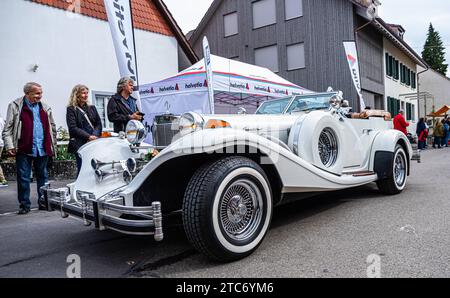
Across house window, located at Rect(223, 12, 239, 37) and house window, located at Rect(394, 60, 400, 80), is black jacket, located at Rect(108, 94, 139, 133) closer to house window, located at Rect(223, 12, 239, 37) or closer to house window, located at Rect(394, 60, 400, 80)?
house window, located at Rect(223, 12, 239, 37)

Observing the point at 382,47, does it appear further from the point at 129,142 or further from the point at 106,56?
the point at 129,142

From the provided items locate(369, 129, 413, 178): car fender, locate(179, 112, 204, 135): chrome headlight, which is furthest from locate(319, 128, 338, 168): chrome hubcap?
locate(179, 112, 204, 135): chrome headlight

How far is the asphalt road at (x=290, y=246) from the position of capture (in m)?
2.44

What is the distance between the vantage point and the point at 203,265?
2547mm

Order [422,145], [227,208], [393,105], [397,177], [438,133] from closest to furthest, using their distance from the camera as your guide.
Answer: [227,208] < [397,177] < [422,145] < [438,133] < [393,105]

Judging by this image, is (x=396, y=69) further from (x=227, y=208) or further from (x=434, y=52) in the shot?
(x=434, y=52)

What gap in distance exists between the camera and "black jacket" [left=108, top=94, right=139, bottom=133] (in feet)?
14.1

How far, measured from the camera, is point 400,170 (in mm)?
5141

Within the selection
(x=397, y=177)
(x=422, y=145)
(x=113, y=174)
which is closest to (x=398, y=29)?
(x=422, y=145)

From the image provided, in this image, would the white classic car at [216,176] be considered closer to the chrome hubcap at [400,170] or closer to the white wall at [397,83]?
the chrome hubcap at [400,170]

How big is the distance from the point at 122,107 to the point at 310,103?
2.44 metres

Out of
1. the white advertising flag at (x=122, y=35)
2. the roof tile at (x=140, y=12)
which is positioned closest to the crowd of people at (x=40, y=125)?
the white advertising flag at (x=122, y=35)

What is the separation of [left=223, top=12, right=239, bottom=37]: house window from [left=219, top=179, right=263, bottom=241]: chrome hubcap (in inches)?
786
